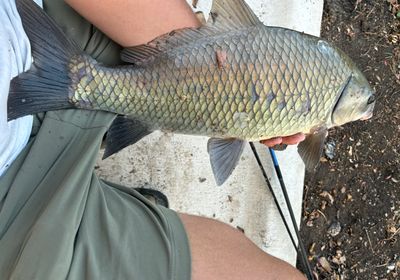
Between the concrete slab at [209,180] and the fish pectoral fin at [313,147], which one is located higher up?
the fish pectoral fin at [313,147]

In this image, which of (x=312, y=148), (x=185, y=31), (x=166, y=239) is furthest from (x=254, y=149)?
(x=185, y=31)

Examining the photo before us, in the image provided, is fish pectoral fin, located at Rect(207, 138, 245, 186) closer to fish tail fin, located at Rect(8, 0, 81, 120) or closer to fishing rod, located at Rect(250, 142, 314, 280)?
fish tail fin, located at Rect(8, 0, 81, 120)

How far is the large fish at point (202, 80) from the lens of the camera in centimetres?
117

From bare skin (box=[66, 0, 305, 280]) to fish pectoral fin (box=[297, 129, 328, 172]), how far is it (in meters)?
0.03

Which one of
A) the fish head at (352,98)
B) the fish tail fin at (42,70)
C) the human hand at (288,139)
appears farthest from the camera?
the human hand at (288,139)

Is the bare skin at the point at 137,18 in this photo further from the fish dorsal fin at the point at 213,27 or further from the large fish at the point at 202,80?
the fish dorsal fin at the point at 213,27

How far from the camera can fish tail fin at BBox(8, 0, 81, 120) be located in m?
1.14

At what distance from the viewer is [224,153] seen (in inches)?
50.6

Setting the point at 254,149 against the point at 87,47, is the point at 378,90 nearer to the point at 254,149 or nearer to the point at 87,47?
the point at 254,149

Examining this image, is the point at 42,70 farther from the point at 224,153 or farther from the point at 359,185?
the point at 359,185

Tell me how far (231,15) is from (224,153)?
32cm

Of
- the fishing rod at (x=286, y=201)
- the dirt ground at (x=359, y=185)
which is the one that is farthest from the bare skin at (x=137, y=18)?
the dirt ground at (x=359, y=185)

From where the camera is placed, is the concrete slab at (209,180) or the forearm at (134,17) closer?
the forearm at (134,17)

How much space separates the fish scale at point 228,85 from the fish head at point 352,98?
0.10ft
